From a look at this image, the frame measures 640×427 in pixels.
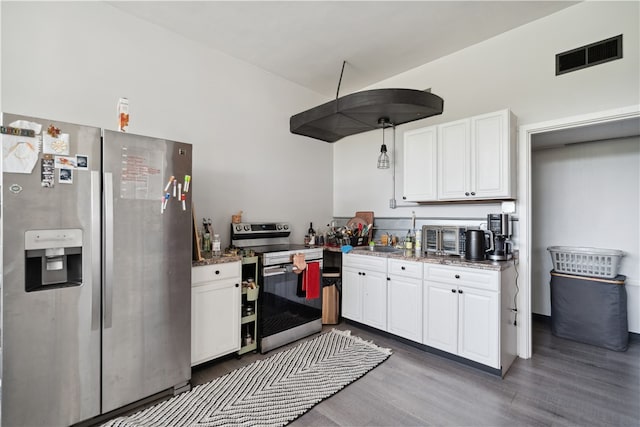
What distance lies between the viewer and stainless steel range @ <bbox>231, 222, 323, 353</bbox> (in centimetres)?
286

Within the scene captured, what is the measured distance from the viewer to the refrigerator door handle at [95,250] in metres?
1.80

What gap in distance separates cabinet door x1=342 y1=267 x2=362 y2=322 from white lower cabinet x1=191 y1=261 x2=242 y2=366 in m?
1.39

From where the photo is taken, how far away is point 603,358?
2717 mm

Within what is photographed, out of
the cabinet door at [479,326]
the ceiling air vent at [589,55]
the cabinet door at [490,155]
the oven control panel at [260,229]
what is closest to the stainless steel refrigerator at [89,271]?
the oven control panel at [260,229]

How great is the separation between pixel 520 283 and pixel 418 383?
1434 millimetres

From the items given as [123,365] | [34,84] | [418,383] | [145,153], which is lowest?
[418,383]

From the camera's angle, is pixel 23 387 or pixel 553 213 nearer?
pixel 23 387

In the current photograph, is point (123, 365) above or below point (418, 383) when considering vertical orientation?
above

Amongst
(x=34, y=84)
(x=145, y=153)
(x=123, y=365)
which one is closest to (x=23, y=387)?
(x=123, y=365)

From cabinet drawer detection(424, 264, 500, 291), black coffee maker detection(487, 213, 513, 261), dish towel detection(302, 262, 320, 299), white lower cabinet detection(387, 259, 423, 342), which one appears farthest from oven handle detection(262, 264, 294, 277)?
black coffee maker detection(487, 213, 513, 261)

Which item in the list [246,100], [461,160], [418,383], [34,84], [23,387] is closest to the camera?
[23,387]

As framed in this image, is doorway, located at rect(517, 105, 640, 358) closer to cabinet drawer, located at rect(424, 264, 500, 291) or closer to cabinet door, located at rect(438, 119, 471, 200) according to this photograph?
cabinet door, located at rect(438, 119, 471, 200)

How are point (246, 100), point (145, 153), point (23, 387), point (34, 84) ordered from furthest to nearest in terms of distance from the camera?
point (246, 100), point (34, 84), point (145, 153), point (23, 387)

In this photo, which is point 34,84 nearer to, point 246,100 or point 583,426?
point 246,100
